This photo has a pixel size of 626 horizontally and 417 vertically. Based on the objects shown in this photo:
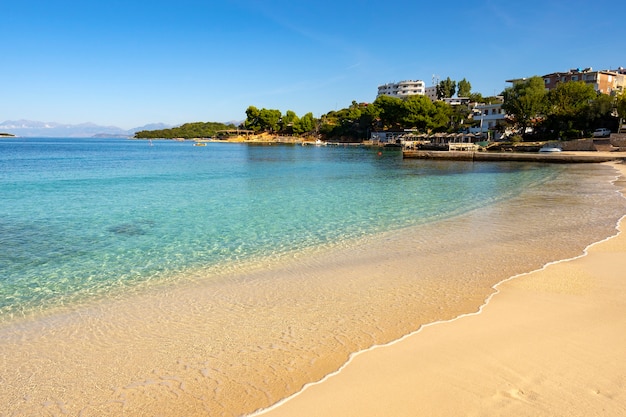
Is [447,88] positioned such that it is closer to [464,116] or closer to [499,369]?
[464,116]

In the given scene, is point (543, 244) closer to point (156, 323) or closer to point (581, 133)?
point (156, 323)

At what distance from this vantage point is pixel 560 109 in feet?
213

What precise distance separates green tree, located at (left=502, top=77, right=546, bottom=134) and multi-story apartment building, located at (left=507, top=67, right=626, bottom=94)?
1239 centimetres

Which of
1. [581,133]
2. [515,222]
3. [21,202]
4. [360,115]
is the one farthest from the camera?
[360,115]

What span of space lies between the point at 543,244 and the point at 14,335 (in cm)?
1087

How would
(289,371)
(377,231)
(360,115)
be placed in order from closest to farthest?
(289,371) → (377,231) → (360,115)

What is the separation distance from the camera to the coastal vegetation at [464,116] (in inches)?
2408

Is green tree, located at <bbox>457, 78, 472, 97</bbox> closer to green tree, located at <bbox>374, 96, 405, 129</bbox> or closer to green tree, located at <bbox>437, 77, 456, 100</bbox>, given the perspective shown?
green tree, located at <bbox>437, 77, 456, 100</bbox>

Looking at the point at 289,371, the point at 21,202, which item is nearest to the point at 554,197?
the point at 289,371

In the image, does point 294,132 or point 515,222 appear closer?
point 515,222

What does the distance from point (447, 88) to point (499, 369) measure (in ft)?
488

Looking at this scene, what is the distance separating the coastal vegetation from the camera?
201ft

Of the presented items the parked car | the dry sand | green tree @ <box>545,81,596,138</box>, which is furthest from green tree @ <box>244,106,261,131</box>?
the dry sand

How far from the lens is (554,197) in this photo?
19719 millimetres
